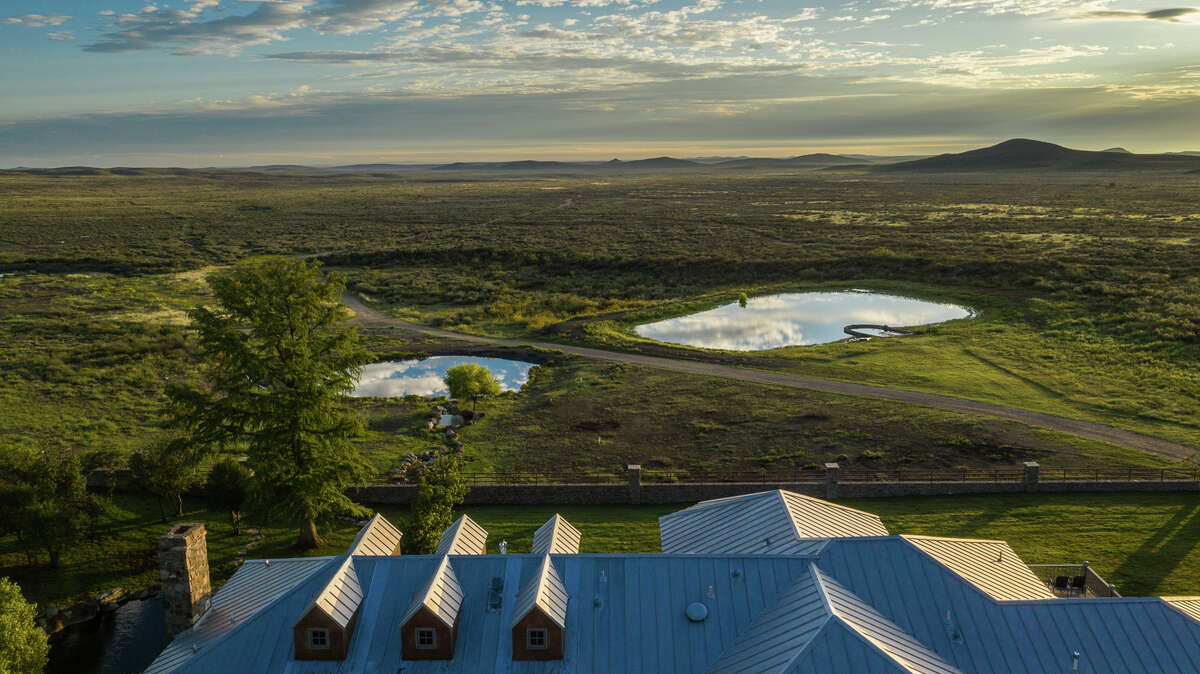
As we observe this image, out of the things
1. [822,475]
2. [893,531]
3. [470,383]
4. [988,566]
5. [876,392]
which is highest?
[988,566]

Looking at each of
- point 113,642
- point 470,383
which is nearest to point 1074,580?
point 113,642

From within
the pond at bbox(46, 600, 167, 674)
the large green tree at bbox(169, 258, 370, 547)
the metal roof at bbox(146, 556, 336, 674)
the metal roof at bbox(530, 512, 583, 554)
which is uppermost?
the large green tree at bbox(169, 258, 370, 547)

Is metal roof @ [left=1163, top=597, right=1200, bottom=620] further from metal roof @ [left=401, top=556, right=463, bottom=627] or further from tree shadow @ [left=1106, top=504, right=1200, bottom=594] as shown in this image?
metal roof @ [left=401, top=556, right=463, bottom=627]

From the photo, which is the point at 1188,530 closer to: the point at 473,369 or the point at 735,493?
the point at 735,493

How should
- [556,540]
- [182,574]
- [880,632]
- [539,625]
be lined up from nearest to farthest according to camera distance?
[880,632], [539,625], [182,574], [556,540]

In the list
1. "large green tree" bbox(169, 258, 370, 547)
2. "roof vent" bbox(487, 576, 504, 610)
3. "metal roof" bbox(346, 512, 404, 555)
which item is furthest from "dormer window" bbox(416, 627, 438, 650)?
"large green tree" bbox(169, 258, 370, 547)

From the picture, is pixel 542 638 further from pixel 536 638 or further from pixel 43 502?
pixel 43 502

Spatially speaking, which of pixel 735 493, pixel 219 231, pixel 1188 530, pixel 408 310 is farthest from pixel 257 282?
pixel 219 231
